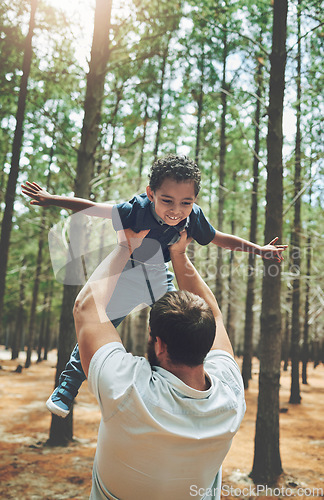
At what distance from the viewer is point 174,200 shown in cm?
203

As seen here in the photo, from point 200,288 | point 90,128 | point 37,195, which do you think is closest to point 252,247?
point 200,288

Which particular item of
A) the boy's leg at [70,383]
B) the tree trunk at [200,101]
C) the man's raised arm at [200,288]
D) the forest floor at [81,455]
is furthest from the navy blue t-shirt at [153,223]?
the tree trunk at [200,101]

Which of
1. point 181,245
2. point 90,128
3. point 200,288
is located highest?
point 90,128

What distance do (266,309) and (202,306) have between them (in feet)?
15.7

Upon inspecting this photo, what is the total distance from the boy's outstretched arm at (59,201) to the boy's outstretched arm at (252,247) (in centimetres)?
70

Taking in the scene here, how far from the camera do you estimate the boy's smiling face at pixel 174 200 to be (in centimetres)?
202

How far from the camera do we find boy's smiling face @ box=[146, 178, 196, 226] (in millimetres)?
2018

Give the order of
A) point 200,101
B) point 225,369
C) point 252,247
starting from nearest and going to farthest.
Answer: point 225,369, point 252,247, point 200,101

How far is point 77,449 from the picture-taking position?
6.99 metres

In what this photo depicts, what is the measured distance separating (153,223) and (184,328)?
3.21 feet

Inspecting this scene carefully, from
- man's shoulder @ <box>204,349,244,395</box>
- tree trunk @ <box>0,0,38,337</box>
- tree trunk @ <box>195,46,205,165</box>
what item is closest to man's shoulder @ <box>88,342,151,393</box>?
man's shoulder @ <box>204,349,244,395</box>

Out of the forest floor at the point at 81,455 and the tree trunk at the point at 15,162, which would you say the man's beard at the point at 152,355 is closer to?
the forest floor at the point at 81,455

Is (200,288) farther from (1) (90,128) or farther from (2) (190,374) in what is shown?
(1) (90,128)

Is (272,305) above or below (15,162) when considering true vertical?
below
